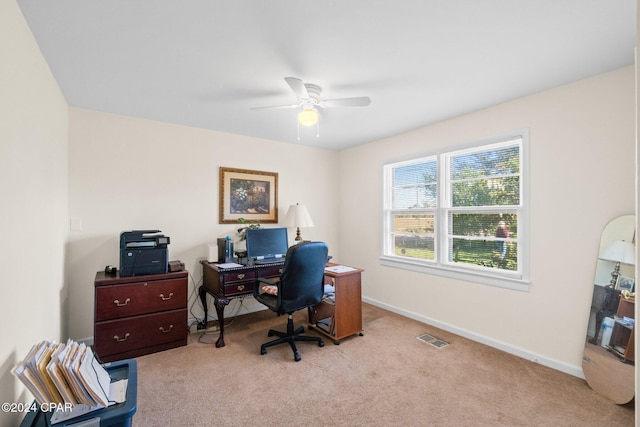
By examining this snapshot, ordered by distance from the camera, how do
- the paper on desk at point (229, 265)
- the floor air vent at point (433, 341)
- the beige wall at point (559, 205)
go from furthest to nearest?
the paper on desk at point (229, 265) → the floor air vent at point (433, 341) → the beige wall at point (559, 205)

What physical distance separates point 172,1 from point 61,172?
6.47 feet

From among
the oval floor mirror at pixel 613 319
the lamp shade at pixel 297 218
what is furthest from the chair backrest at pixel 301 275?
the oval floor mirror at pixel 613 319

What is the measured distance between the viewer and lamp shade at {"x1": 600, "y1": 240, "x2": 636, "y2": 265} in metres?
2.01

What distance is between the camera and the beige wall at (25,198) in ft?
4.07

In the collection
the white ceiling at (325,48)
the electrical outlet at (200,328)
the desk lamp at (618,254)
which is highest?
the white ceiling at (325,48)

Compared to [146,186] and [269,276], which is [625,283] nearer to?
[269,276]

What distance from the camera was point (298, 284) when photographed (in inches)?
103

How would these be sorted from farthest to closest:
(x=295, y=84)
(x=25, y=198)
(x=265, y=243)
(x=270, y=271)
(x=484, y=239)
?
1. (x=265, y=243)
2. (x=270, y=271)
3. (x=484, y=239)
4. (x=295, y=84)
5. (x=25, y=198)

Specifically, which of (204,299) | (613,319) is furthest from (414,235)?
(204,299)

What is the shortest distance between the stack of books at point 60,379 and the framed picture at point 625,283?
10.8 feet

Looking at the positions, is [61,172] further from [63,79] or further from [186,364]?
[186,364]

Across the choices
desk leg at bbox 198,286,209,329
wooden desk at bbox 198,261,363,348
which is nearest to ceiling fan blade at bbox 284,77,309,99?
wooden desk at bbox 198,261,363,348

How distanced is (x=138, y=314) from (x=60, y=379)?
1.63 m

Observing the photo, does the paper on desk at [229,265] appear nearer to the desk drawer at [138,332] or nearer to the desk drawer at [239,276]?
the desk drawer at [239,276]
